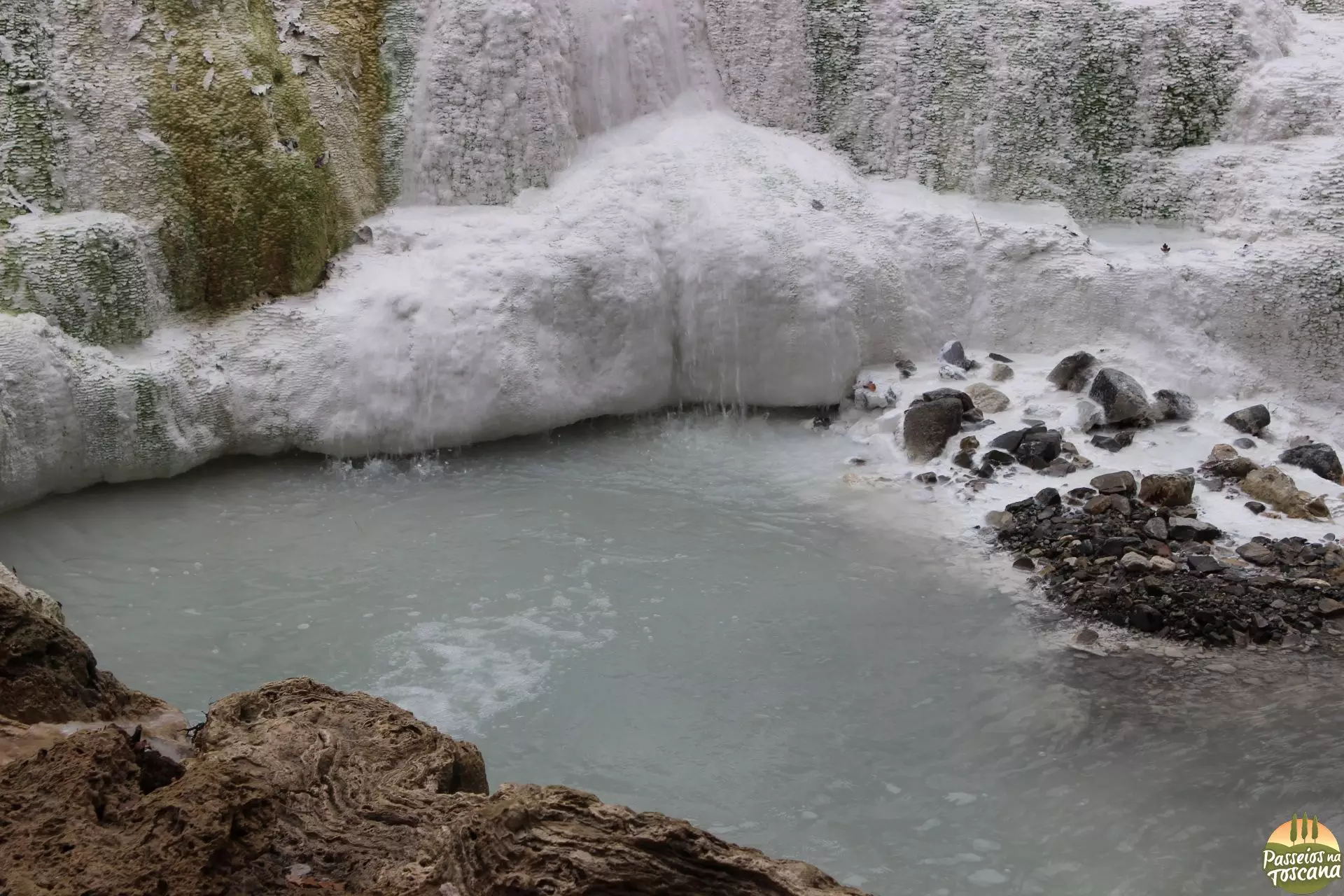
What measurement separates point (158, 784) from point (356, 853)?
2.45ft

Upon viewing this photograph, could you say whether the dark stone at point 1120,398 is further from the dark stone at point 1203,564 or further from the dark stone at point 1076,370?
the dark stone at point 1203,564

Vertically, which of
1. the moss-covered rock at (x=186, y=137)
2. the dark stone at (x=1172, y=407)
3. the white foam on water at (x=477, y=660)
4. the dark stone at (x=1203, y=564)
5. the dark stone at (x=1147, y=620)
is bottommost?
the dark stone at (x=1147, y=620)

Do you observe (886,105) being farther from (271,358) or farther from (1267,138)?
(271,358)

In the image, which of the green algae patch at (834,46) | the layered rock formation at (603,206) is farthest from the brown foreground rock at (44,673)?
the green algae patch at (834,46)


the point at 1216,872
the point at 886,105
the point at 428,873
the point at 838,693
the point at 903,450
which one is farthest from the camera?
the point at 886,105

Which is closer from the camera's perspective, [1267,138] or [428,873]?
[428,873]

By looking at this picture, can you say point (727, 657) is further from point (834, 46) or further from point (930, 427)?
point (834, 46)

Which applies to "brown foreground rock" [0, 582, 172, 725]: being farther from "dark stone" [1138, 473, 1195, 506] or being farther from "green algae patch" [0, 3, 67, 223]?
"dark stone" [1138, 473, 1195, 506]

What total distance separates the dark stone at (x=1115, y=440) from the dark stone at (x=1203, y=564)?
148cm

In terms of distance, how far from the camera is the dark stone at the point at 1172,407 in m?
9.18

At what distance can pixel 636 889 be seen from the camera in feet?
10.5

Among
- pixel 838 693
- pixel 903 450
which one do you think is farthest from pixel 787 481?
pixel 838 693

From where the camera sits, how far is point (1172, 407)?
9.17 meters

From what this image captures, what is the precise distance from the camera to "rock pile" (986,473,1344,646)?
23.0ft
